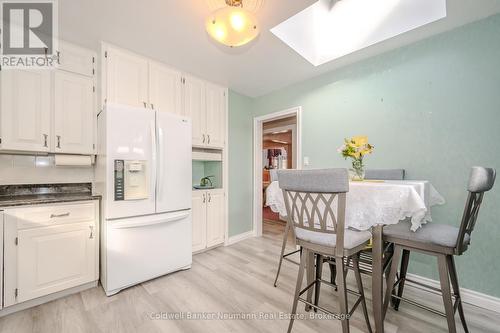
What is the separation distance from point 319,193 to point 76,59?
277 centimetres

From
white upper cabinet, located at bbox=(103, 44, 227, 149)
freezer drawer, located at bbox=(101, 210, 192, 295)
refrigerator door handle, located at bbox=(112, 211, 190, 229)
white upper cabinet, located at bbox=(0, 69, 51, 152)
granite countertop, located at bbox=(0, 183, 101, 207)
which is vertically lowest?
freezer drawer, located at bbox=(101, 210, 192, 295)

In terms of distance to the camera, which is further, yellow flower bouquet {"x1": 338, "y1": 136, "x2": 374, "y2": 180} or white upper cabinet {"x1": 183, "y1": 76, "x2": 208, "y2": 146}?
white upper cabinet {"x1": 183, "y1": 76, "x2": 208, "y2": 146}

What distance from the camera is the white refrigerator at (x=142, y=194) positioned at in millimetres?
1918

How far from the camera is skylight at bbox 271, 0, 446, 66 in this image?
6.47 feet

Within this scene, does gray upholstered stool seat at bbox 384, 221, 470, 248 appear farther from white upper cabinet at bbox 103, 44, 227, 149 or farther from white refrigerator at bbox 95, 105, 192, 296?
white upper cabinet at bbox 103, 44, 227, 149

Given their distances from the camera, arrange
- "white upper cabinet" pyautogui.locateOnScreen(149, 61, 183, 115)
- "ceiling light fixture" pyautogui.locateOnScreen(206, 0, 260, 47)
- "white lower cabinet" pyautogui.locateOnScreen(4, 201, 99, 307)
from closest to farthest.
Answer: "ceiling light fixture" pyautogui.locateOnScreen(206, 0, 260, 47), "white lower cabinet" pyautogui.locateOnScreen(4, 201, 99, 307), "white upper cabinet" pyautogui.locateOnScreen(149, 61, 183, 115)

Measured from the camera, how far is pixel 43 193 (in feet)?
7.14

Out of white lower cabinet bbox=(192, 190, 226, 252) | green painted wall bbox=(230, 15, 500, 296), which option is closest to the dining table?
green painted wall bbox=(230, 15, 500, 296)

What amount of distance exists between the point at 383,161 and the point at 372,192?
1257mm

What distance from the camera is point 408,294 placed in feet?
6.47

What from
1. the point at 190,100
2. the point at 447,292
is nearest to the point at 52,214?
the point at 190,100

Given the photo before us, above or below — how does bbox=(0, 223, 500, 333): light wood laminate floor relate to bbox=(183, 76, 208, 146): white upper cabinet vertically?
below

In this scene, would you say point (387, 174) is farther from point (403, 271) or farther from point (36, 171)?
point (36, 171)

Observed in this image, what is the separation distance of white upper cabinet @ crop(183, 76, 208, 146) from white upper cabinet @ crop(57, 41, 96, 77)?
Answer: 102 cm
